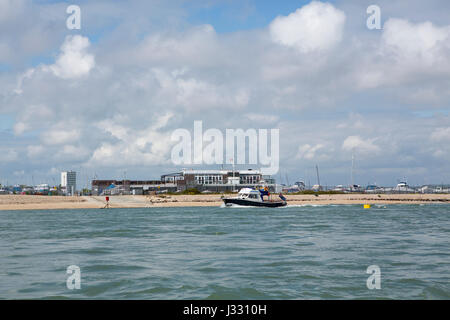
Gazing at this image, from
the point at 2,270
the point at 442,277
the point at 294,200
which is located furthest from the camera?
the point at 294,200

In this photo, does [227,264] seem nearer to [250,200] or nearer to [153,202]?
[250,200]

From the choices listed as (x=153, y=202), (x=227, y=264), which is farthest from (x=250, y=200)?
(x=227, y=264)

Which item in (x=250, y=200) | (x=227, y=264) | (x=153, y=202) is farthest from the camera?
(x=153, y=202)

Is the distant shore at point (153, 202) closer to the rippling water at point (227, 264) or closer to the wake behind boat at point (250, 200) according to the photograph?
the wake behind boat at point (250, 200)

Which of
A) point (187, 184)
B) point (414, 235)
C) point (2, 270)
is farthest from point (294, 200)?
point (2, 270)

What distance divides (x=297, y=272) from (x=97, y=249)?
13.3 m

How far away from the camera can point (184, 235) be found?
116ft

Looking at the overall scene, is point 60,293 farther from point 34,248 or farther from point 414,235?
point 414,235

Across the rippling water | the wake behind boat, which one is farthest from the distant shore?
the rippling water

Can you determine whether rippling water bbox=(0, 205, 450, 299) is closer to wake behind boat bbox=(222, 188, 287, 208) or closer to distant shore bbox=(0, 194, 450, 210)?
wake behind boat bbox=(222, 188, 287, 208)

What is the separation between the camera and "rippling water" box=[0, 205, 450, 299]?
1664 centimetres

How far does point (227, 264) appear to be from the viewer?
21.8m

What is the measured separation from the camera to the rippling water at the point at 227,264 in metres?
16.6
